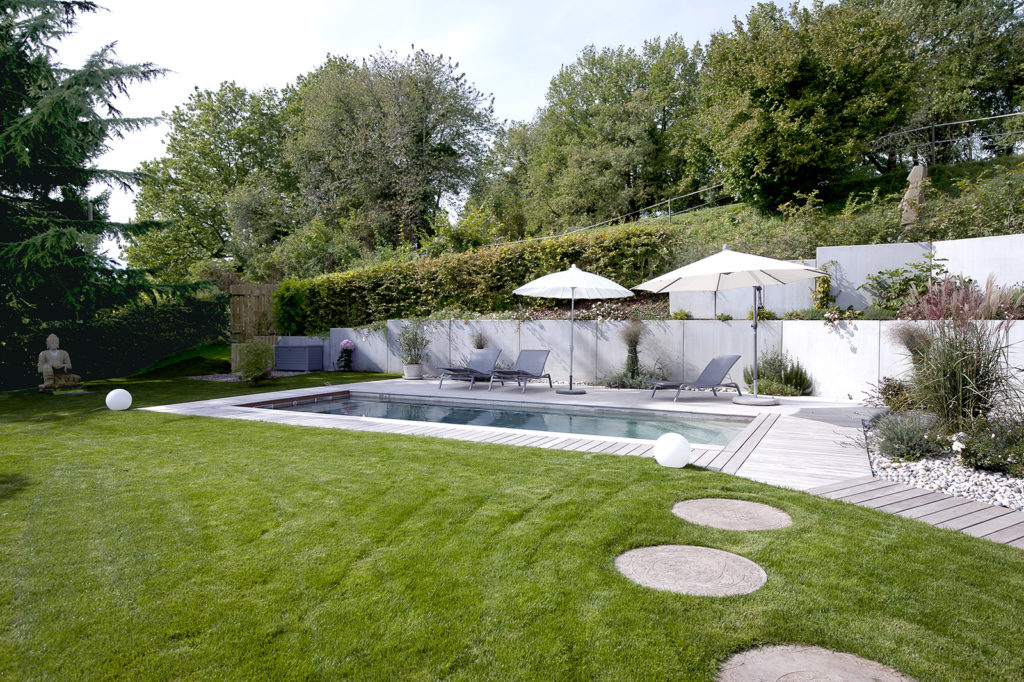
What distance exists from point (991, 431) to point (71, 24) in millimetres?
16936

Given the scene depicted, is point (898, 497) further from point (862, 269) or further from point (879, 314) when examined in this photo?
point (862, 269)

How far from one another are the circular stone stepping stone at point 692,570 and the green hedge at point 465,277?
948 cm

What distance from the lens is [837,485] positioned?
4.11 m

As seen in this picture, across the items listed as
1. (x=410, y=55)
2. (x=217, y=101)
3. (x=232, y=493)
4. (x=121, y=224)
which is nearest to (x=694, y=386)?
(x=232, y=493)

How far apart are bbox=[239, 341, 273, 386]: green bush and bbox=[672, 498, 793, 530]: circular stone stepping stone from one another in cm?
970

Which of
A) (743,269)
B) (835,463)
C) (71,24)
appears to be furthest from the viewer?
(71,24)

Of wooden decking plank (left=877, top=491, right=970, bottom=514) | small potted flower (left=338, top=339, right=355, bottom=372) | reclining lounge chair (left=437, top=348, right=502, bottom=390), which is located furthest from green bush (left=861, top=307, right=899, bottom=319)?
small potted flower (left=338, top=339, right=355, bottom=372)

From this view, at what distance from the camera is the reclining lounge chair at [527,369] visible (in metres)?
10.3

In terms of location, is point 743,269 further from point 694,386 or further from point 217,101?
point 217,101

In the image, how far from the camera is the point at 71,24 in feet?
39.8

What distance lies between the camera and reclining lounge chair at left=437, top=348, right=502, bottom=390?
421 inches

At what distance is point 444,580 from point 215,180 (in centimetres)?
2969

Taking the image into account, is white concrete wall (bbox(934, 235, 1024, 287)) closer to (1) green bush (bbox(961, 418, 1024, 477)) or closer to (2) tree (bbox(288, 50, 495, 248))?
(1) green bush (bbox(961, 418, 1024, 477))

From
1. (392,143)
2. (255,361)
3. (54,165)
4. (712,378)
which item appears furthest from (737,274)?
(392,143)
